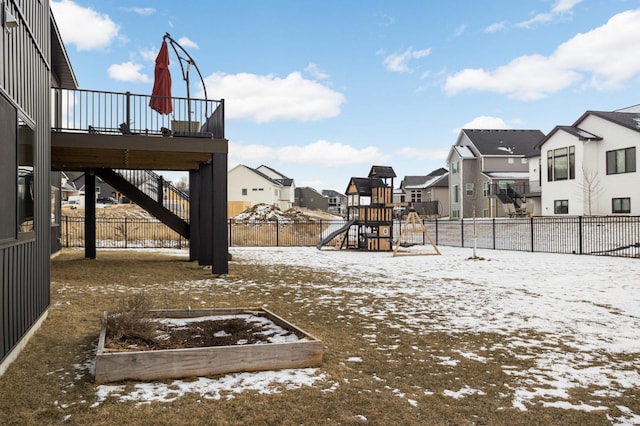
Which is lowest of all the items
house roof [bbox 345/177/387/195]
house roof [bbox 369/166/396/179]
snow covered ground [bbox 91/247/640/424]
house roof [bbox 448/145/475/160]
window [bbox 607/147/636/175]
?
snow covered ground [bbox 91/247/640/424]

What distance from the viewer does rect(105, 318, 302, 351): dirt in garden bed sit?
17.3 ft

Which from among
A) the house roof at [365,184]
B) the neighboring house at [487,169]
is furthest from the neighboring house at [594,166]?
the house roof at [365,184]

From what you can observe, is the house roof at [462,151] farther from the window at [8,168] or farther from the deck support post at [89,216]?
the window at [8,168]

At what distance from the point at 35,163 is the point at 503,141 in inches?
1741

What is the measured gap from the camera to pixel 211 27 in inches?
683

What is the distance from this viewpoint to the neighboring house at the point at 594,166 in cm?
2684

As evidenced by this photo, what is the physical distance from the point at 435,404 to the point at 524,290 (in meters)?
Result: 7.21

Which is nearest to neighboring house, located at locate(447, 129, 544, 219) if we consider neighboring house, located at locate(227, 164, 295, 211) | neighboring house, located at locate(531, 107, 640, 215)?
neighboring house, located at locate(531, 107, 640, 215)

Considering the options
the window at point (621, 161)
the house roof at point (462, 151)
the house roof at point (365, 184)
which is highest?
the house roof at point (462, 151)

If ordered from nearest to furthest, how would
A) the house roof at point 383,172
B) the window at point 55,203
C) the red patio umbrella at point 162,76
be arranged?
the red patio umbrella at point 162,76 → the window at point 55,203 → the house roof at point 383,172

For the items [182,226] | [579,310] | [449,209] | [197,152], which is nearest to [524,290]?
[579,310]

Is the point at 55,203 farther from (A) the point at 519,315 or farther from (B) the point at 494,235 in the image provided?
(B) the point at 494,235

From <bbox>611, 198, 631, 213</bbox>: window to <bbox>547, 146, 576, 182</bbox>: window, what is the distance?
3.00 metres

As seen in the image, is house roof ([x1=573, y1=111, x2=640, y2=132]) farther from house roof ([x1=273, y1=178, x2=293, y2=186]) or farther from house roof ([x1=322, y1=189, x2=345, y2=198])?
house roof ([x1=322, y1=189, x2=345, y2=198])
